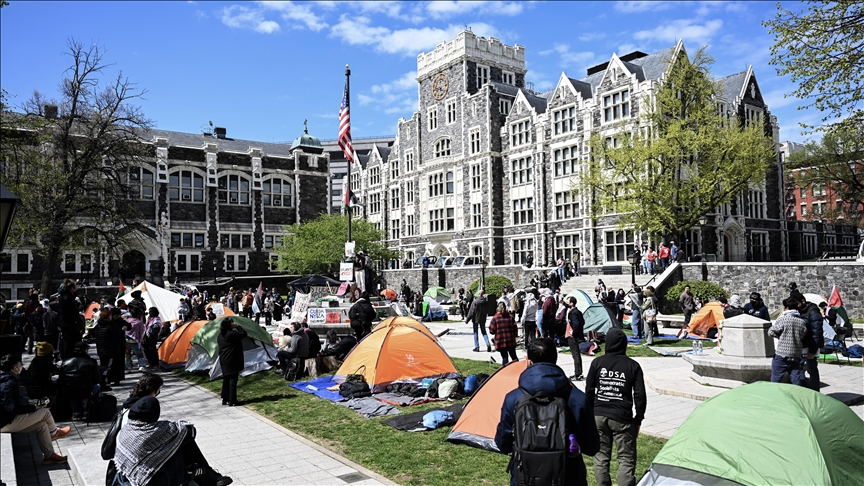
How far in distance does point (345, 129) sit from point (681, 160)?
64.4 feet

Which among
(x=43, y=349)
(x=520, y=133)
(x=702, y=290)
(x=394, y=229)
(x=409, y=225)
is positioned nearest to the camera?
(x=43, y=349)

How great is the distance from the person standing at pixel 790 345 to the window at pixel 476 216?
40445 millimetres

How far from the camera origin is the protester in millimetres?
4262

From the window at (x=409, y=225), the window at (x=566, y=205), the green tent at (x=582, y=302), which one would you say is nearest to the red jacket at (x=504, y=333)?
the green tent at (x=582, y=302)

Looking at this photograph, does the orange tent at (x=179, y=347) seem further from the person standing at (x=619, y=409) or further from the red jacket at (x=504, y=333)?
the person standing at (x=619, y=409)

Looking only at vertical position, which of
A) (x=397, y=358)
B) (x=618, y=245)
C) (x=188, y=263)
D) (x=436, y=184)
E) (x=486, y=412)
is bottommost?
(x=486, y=412)

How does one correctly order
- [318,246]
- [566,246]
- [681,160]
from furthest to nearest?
[318,246], [566,246], [681,160]

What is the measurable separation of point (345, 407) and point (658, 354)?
1011 centimetres

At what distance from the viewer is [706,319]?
20094mm

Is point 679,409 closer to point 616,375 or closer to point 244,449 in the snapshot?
point 616,375

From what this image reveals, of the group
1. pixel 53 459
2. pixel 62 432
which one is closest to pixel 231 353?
pixel 62 432

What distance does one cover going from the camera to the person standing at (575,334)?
42.1 ft

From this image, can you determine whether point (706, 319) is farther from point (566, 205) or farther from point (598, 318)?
point (566, 205)

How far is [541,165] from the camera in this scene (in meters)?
45.1
